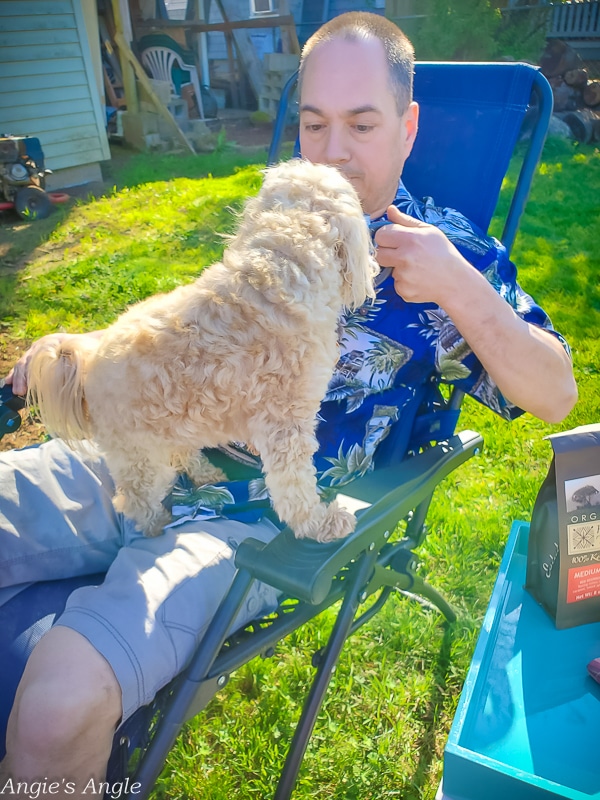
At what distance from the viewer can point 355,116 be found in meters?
1.81

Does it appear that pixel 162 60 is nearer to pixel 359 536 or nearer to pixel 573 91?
pixel 573 91

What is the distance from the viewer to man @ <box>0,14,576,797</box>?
1334 millimetres

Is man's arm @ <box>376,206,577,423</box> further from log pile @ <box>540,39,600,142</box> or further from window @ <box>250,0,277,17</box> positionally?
window @ <box>250,0,277,17</box>

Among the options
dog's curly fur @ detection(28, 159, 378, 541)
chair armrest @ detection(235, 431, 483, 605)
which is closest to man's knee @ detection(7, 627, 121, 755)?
chair armrest @ detection(235, 431, 483, 605)

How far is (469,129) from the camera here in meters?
2.34

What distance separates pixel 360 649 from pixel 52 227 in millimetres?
Result: 5448

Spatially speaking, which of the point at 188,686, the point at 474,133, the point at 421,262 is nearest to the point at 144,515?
the point at 188,686

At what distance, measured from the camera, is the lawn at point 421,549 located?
6.59 ft

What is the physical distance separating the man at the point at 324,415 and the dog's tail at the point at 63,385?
0.14 m

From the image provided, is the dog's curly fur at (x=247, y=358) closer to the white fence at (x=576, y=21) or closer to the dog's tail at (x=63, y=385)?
the dog's tail at (x=63, y=385)

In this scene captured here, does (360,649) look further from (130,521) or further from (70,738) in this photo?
(70,738)

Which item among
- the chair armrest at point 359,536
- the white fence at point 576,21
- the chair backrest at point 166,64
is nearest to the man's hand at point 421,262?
the chair armrest at point 359,536

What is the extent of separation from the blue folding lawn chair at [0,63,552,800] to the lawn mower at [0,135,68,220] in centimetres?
470

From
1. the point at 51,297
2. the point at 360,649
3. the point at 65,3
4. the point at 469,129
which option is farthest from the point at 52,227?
the point at 360,649
